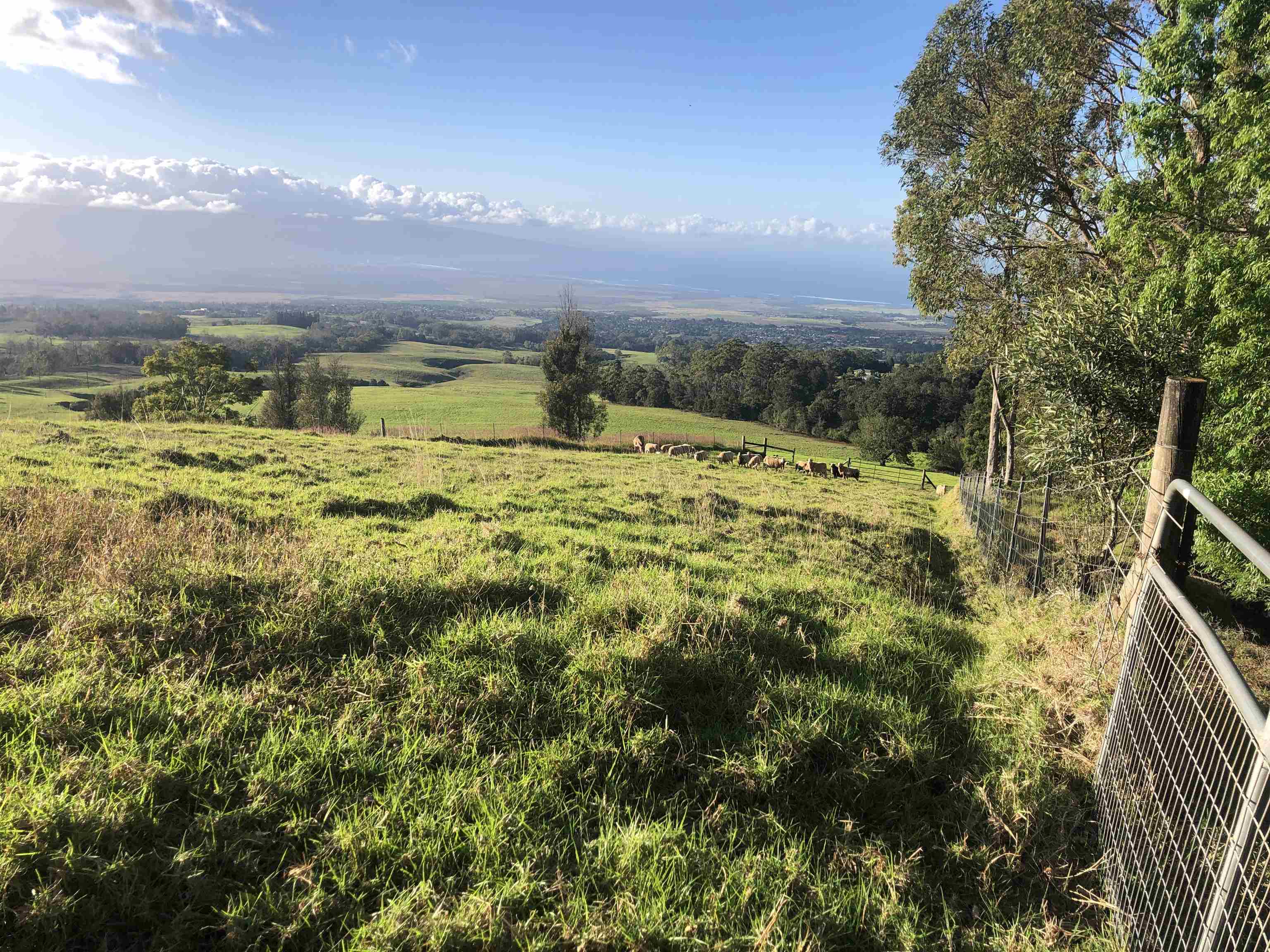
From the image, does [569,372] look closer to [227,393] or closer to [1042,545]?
[227,393]

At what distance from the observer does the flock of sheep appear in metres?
27.9

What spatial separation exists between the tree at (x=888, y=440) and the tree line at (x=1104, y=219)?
4801 cm

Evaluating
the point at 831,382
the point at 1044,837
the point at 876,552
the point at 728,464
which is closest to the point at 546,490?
the point at 876,552

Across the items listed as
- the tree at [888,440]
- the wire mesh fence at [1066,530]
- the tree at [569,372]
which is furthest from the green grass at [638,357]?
the wire mesh fence at [1066,530]

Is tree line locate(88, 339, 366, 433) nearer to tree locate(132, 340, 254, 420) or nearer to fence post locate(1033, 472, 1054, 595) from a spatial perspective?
tree locate(132, 340, 254, 420)

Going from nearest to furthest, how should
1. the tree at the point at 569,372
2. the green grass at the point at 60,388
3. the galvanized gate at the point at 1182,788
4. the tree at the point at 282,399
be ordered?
1. the galvanized gate at the point at 1182,788
2. the tree at the point at 569,372
3. the green grass at the point at 60,388
4. the tree at the point at 282,399

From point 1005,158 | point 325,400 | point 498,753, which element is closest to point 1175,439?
point 498,753

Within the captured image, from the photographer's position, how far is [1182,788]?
9.29 feet

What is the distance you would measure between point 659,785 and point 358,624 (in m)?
2.47

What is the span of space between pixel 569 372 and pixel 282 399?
3081 cm

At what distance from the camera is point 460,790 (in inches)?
122

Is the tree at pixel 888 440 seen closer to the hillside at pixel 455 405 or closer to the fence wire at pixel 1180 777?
the hillside at pixel 455 405

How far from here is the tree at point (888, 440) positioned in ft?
222

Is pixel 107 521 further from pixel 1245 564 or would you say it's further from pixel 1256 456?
pixel 1245 564
